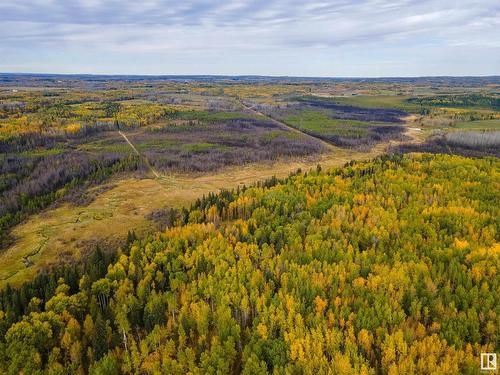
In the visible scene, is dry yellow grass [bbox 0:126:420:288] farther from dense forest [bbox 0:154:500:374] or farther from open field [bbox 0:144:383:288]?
dense forest [bbox 0:154:500:374]

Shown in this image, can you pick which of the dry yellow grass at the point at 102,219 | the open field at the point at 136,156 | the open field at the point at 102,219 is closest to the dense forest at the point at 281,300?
the dry yellow grass at the point at 102,219

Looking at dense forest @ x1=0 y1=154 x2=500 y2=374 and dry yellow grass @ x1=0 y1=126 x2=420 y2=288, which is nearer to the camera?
dense forest @ x1=0 y1=154 x2=500 y2=374

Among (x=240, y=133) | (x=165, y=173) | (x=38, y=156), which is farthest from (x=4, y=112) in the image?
(x=165, y=173)

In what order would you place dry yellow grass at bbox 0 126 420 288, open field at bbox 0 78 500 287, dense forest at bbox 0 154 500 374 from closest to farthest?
1. dense forest at bbox 0 154 500 374
2. dry yellow grass at bbox 0 126 420 288
3. open field at bbox 0 78 500 287

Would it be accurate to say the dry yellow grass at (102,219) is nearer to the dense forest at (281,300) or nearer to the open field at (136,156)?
the open field at (136,156)

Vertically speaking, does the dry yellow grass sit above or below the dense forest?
below

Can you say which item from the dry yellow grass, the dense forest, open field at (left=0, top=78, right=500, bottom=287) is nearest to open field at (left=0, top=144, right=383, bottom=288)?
the dry yellow grass
